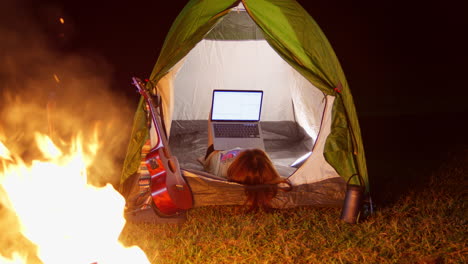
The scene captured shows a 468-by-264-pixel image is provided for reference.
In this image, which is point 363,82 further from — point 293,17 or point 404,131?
point 293,17

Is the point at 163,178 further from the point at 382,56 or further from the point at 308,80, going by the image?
the point at 382,56

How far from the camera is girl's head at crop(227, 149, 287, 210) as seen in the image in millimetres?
4281

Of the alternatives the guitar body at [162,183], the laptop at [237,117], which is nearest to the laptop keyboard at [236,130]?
the laptop at [237,117]

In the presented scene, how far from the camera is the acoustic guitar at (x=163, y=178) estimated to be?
12.8ft

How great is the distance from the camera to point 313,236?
3.78 meters

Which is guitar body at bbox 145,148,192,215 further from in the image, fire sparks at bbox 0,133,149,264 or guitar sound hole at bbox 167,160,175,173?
fire sparks at bbox 0,133,149,264

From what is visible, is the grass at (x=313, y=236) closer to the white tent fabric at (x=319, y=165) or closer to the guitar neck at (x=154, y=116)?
the white tent fabric at (x=319, y=165)

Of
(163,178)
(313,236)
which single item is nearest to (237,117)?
(163,178)

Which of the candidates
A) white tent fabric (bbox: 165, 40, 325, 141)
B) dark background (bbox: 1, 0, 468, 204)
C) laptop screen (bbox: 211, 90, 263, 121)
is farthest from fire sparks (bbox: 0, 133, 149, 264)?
white tent fabric (bbox: 165, 40, 325, 141)

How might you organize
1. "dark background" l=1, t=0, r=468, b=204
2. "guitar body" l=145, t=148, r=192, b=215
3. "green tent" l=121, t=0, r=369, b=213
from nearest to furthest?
"guitar body" l=145, t=148, r=192, b=215
"green tent" l=121, t=0, r=369, b=213
"dark background" l=1, t=0, r=468, b=204

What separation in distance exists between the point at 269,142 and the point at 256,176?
247 cm

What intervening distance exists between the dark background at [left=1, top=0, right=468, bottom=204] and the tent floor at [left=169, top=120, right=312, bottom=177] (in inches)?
37.5

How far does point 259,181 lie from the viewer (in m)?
4.32

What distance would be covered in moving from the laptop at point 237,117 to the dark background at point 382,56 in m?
1.50
